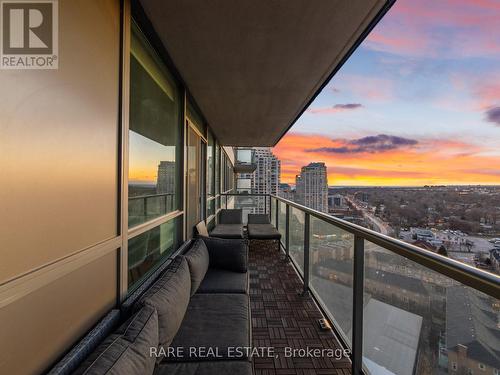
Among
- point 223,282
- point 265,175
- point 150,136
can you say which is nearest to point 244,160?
point 265,175

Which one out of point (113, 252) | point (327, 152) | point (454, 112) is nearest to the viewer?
point (113, 252)

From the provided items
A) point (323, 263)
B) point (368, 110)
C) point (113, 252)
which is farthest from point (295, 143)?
point (113, 252)

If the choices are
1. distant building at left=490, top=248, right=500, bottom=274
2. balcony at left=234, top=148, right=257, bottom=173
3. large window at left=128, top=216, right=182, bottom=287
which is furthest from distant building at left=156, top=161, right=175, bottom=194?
balcony at left=234, top=148, right=257, bottom=173

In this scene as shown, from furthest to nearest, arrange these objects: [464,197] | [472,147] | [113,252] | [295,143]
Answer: [295,143] → [472,147] → [464,197] → [113,252]

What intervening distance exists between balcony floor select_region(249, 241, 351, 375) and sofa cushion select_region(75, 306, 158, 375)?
3.57ft

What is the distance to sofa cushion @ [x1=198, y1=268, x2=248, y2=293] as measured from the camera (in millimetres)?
2359

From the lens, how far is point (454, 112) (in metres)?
4.58

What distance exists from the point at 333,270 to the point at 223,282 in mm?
1083

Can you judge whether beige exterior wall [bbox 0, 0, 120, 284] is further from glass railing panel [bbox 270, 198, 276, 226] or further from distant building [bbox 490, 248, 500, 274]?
glass railing panel [bbox 270, 198, 276, 226]

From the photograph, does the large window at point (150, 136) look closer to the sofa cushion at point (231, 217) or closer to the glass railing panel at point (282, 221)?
the glass railing panel at point (282, 221)

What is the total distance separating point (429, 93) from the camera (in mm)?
5617

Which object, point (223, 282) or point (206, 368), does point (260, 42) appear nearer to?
point (223, 282)

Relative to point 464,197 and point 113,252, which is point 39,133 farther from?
point 464,197

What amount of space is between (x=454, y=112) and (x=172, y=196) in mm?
5088
